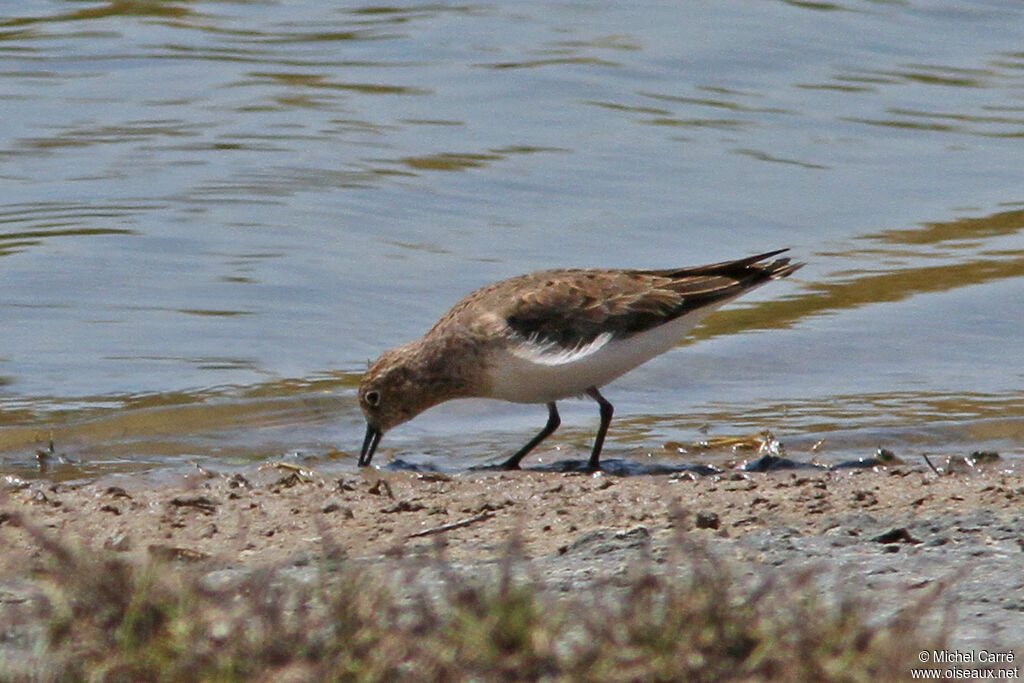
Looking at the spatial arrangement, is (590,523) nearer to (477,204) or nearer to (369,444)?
(369,444)

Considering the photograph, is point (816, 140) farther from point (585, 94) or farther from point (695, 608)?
point (695, 608)

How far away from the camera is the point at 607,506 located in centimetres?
634

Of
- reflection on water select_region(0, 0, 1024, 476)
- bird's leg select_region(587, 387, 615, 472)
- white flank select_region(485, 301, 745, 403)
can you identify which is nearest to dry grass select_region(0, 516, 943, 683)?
bird's leg select_region(587, 387, 615, 472)

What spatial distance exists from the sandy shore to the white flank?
1.58 feet

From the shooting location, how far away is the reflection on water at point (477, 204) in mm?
9039

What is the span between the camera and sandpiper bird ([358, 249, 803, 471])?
25.8ft

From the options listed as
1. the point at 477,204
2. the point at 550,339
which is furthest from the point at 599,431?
the point at 477,204

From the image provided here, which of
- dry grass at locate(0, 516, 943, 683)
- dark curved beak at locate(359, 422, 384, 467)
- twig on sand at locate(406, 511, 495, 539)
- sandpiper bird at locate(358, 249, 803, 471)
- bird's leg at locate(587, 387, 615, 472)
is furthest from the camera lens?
dark curved beak at locate(359, 422, 384, 467)

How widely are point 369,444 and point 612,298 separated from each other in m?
1.40

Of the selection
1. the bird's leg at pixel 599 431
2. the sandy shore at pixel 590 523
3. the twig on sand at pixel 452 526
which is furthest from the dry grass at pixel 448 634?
the bird's leg at pixel 599 431

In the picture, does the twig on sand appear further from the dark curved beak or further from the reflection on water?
the reflection on water

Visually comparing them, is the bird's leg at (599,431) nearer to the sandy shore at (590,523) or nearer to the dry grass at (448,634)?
the sandy shore at (590,523)

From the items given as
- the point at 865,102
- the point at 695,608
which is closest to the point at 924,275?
the point at 865,102

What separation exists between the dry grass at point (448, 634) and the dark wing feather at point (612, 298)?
3.85m
